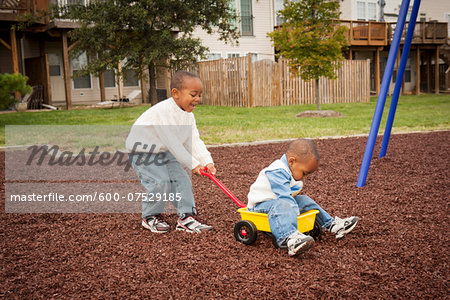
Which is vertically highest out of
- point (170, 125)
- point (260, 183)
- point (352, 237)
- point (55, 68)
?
point (55, 68)

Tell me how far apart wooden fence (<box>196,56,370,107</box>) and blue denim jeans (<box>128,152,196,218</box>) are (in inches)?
536

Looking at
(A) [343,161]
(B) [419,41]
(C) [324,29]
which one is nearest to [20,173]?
(A) [343,161]

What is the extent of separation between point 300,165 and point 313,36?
11.4m

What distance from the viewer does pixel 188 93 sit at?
3.28m

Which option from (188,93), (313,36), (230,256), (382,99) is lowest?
(230,256)

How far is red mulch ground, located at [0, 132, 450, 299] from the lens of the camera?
7.80 feet

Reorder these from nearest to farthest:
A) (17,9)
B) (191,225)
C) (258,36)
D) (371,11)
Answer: (191,225), (17,9), (258,36), (371,11)

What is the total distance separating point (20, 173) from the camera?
19.4 ft

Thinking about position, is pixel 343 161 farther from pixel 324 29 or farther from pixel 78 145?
pixel 324 29

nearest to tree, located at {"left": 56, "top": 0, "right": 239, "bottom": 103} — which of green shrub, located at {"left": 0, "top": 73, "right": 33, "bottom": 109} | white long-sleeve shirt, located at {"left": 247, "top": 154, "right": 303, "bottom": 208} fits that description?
green shrub, located at {"left": 0, "top": 73, "right": 33, "bottom": 109}

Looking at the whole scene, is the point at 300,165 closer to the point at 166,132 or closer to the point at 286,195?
the point at 286,195

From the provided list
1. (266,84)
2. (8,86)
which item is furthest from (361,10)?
(8,86)

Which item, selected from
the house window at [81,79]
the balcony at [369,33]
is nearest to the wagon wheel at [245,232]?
the house window at [81,79]

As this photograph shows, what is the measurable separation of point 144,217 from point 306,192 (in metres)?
1.78
